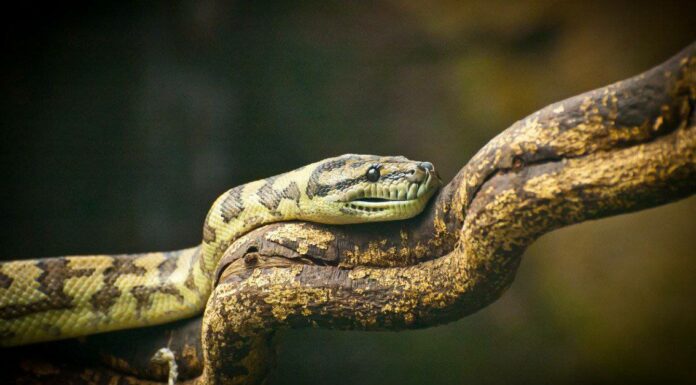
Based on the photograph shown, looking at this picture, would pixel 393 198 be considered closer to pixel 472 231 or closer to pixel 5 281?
pixel 472 231

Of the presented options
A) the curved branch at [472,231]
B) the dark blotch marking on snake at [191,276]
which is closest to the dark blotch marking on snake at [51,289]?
the dark blotch marking on snake at [191,276]

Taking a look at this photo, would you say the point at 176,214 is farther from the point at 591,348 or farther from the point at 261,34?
the point at 591,348

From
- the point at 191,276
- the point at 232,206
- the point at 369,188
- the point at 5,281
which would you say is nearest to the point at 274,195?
the point at 232,206

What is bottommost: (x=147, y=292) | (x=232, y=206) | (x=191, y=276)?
(x=147, y=292)

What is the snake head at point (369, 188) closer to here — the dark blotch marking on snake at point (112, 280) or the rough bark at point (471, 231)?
the rough bark at point (471, 231)

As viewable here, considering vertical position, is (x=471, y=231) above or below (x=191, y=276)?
above

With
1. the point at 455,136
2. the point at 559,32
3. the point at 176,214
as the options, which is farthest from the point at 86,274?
the point at 559,32
